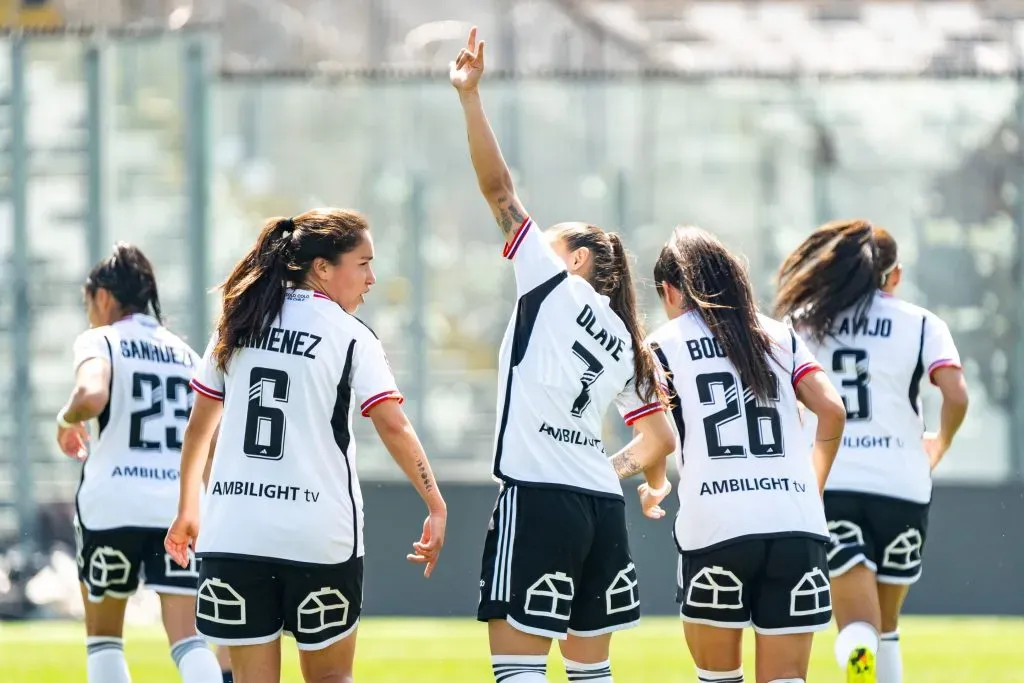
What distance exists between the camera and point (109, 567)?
6.96 meters

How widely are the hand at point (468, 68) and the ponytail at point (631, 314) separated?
2.51 feet

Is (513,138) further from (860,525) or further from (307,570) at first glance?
(307,570)

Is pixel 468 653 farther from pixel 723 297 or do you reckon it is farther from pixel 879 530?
pixel 723 297

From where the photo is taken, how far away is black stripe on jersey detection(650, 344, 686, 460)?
5.83 meters


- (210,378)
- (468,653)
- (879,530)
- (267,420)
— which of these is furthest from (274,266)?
(468,653)

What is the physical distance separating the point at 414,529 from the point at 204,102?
14.3 ft

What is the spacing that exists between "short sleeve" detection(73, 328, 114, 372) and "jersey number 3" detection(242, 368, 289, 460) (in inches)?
73.4

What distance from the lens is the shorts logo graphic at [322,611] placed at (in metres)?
5.22

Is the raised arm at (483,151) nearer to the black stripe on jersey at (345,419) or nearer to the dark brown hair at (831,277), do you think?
the black stripe on jersey at (345,419)

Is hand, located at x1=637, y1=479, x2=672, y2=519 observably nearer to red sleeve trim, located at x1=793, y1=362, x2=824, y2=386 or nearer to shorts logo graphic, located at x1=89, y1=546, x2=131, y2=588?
red sleeve trim, located at x1=793, y1=362, x2=824, y2=386

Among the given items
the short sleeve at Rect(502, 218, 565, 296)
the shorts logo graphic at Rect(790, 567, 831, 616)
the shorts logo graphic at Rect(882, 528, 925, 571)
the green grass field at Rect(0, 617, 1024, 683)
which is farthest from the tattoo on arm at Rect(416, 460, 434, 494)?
the green grass field at Rect(0, 617, 1024, 683)

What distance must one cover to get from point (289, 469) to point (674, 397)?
4.71 feet

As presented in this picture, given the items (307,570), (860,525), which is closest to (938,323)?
(860,525)

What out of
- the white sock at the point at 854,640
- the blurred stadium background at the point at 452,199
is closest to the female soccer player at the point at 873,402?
the white sock at the point at 854,640
